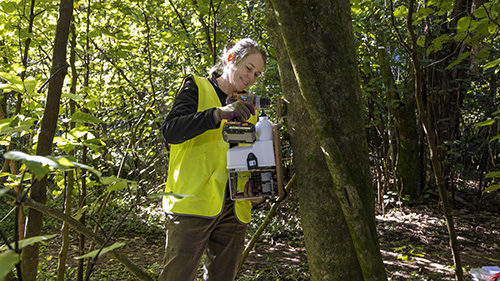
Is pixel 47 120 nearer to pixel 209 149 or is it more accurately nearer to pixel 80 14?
pixel 209 149

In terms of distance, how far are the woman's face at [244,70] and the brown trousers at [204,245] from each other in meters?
0.67

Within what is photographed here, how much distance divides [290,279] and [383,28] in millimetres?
3365

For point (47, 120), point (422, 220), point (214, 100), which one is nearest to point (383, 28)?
point (422, 220)

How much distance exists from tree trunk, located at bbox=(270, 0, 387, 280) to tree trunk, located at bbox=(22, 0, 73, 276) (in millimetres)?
1040

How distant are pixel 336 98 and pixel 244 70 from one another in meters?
0.66

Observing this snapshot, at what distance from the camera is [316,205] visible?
4.96 ft

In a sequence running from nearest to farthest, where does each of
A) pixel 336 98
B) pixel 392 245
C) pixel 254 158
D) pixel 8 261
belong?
pixel 8 261, pixel 336 98, pixel 254 158, pixel 392 245

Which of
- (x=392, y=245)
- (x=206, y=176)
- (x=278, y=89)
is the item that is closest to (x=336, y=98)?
(x=206, y=176)

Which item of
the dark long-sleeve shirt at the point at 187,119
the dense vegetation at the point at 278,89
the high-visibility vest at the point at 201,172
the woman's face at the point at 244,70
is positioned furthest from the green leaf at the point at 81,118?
the dense vegetation at the point at 278,89

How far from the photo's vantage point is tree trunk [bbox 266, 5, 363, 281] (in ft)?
4.82

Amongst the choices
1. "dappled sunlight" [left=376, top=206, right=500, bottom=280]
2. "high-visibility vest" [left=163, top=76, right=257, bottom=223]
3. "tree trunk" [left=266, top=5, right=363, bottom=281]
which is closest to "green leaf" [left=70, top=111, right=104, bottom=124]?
"high-visibility vest" [left=163, top=76, right=257, bottom=223]

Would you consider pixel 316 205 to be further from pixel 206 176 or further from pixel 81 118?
pixel 81 118

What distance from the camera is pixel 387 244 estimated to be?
4.63 metres

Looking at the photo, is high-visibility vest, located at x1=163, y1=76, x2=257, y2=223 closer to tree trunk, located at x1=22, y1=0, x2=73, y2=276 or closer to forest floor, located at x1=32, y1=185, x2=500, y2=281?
tree trunk, located at x1=22, y1=0, x2=73, y2=276
